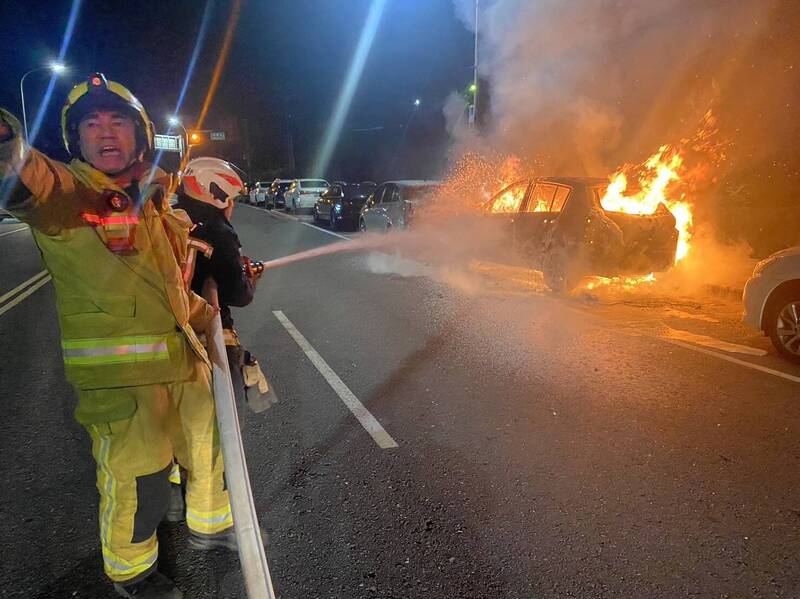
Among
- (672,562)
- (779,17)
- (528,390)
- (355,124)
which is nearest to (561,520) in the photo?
(672,562)

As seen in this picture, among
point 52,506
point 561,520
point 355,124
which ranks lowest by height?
point 52,506

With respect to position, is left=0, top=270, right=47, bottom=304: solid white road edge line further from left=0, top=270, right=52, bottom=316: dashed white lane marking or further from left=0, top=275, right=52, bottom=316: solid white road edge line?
left=0, top=275, right=52, bottom=316: solid white road edge line

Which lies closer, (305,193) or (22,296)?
(22,296)

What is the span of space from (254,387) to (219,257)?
0.65 meters

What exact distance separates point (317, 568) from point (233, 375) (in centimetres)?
96

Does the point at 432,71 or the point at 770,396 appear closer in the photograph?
the point at 770,396

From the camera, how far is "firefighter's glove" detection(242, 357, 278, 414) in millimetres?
2781

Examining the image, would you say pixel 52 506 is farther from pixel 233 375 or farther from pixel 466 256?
pixel 466 256

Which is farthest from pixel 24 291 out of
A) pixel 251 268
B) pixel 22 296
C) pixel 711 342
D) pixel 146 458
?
pixel 711 342

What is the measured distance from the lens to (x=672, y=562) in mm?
2553

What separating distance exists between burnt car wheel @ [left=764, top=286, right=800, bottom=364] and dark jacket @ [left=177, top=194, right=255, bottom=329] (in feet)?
15.8

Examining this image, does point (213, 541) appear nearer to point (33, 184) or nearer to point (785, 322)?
point (33, 184)

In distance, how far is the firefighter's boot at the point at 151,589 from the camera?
2.26 m

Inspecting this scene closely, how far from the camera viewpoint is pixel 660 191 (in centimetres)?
889
